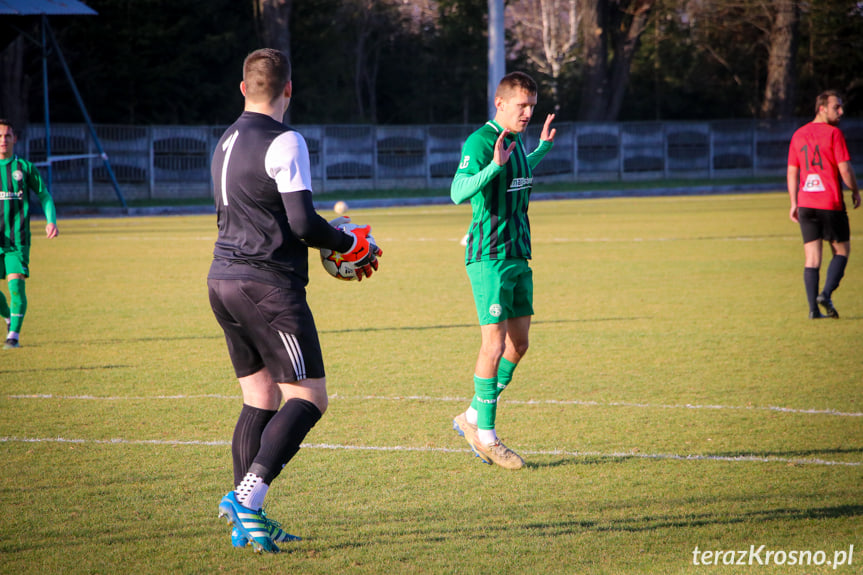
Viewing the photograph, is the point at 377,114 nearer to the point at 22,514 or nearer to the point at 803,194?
the point at 803,194

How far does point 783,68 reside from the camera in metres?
48.0

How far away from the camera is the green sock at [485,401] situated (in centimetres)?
577

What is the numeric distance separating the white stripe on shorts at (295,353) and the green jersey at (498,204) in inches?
67.7

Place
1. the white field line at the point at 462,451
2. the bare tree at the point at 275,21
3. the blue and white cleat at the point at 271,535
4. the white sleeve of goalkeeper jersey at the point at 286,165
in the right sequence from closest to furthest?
1. the white sleeve of goalkeeper jersey at the point at 286,165
2. the blue and white cleat at the point at 271,535
3. the white field line at the point at 462,451
4. the bare tree at the point at 275,21

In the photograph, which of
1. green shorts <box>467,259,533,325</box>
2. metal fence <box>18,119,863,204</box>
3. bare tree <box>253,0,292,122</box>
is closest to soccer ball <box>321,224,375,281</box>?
green shorts <box>467,259,533,325</box>

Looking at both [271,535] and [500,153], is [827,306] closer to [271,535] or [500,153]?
[500,153]

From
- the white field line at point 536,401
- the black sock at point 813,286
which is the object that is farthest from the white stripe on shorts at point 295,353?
the black sock at point 813,286

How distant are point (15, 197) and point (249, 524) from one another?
6.46 metres

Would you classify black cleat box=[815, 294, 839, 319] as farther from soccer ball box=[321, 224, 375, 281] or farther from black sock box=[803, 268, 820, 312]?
soccer ball box=[321, 224, 375, 281]

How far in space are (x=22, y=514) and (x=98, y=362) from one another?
4.13m

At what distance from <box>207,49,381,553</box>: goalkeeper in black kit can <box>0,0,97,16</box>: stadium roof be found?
23116 millimetres

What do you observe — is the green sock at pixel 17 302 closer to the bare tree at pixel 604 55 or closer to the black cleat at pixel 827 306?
the black cleat at pixel 827 306

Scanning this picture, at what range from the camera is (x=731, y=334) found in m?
9.95

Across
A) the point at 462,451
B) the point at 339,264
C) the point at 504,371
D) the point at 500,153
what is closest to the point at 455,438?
the point at 462,451
